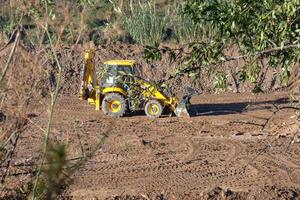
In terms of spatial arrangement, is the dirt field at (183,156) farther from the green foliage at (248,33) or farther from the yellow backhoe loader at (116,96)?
the green foliage at (248,33)

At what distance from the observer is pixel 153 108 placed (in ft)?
57.4

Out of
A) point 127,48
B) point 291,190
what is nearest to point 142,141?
point 291,190

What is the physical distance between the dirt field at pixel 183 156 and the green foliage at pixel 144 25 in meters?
6.97

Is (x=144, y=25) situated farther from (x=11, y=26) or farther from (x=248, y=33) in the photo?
(x=11, y=26)

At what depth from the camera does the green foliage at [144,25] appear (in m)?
25.1

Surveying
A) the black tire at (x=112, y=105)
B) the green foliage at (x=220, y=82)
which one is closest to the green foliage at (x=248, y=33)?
the green foliage at (x=220, y=82)

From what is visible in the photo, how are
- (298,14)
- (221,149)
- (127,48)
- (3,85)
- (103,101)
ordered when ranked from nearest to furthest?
(3,85) < (298,14) < (221,149) < (103,101) < (127,48)

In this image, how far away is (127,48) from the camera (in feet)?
81.4

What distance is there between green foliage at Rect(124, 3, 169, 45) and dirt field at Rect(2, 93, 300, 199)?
697cm

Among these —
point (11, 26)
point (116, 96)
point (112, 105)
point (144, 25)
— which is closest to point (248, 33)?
point (11, 26)

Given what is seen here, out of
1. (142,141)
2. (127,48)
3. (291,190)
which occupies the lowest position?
(291,190)

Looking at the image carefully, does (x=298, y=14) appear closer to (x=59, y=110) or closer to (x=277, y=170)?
(x=277, y=170)

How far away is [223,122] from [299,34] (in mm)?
12445

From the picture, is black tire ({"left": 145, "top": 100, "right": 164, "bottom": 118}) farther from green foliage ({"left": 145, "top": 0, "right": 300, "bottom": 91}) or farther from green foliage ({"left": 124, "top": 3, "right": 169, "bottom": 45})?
green foliage ({"left": 145, "top": 0, "right": 300, "bottom": 91})
